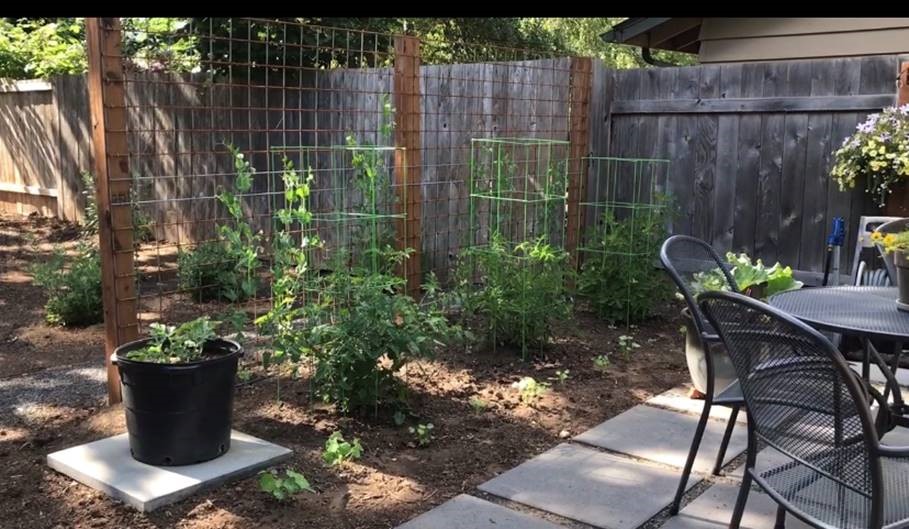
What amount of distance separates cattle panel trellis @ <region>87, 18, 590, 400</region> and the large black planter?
0.77m

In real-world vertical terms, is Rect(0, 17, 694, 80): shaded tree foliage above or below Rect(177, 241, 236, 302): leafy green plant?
above

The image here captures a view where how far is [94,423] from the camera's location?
337cm

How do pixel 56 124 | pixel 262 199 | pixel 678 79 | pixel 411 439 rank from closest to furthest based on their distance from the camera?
pixel 411 439, pixel 678 79, pixel 262 199, pixel 56 124

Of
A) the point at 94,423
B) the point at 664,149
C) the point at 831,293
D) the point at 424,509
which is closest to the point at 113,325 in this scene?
the point at 94,423

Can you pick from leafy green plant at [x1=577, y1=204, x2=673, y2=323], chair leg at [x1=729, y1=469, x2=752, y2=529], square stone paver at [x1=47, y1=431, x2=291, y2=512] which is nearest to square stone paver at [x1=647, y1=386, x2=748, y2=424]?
leafy green plant at [x1=577, y1=204, x2=673, y2=323]

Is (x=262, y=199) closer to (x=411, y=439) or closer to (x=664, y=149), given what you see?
(x=664, y=149)

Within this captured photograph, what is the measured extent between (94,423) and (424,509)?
157 cm

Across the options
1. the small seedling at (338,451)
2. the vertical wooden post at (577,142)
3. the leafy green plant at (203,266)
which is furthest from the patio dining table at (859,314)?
the leafy green plant at (203,266)

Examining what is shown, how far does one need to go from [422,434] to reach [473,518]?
0.70m

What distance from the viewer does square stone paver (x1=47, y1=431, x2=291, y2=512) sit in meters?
2.65

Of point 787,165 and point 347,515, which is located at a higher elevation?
point 787,165

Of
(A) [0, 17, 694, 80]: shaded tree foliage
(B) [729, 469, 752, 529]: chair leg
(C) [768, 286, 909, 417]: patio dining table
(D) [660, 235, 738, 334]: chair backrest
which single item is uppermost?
(A) [0, 17, 694, 80]: shaded tree foliage

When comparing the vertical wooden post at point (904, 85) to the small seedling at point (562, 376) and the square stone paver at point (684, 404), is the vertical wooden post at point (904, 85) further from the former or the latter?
the small seedling at point (562, 376)

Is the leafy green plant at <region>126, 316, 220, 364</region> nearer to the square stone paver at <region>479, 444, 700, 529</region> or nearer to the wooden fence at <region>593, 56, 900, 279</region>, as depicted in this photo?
the square stone paver at <region>479, 444, 700, 529</region>
